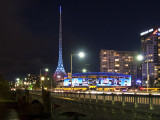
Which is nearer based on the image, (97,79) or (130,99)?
(130,99)

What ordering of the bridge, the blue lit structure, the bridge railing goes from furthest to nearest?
the blue lit structure
the bridge railing
the bridge

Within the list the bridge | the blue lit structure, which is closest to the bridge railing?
the bridge

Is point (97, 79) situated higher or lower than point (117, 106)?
lower

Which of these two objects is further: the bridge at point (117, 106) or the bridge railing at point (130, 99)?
the bridge railing at point (130, 99)

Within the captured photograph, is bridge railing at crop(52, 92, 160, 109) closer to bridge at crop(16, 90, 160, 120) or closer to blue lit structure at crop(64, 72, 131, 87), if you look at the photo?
bridge at crop(16, 90, 160, 120)

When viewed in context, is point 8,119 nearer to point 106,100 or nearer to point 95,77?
point 106,100

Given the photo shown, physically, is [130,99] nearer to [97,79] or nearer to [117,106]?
[117,106]

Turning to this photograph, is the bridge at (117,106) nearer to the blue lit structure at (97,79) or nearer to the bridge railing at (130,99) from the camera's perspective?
the bridge railing at (130,99)

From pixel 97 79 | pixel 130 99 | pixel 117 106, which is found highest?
pixel 130 99

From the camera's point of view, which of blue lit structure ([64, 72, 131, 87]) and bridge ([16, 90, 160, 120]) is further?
blue lit structure ([64, 72, 131, 87])

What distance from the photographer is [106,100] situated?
956 inches

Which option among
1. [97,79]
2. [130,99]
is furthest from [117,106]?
[97,79]

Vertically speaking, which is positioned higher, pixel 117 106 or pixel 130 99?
pixel 130 99

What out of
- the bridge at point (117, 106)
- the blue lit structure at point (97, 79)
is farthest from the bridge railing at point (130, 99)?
the blue lit structure at point (97, 79)
